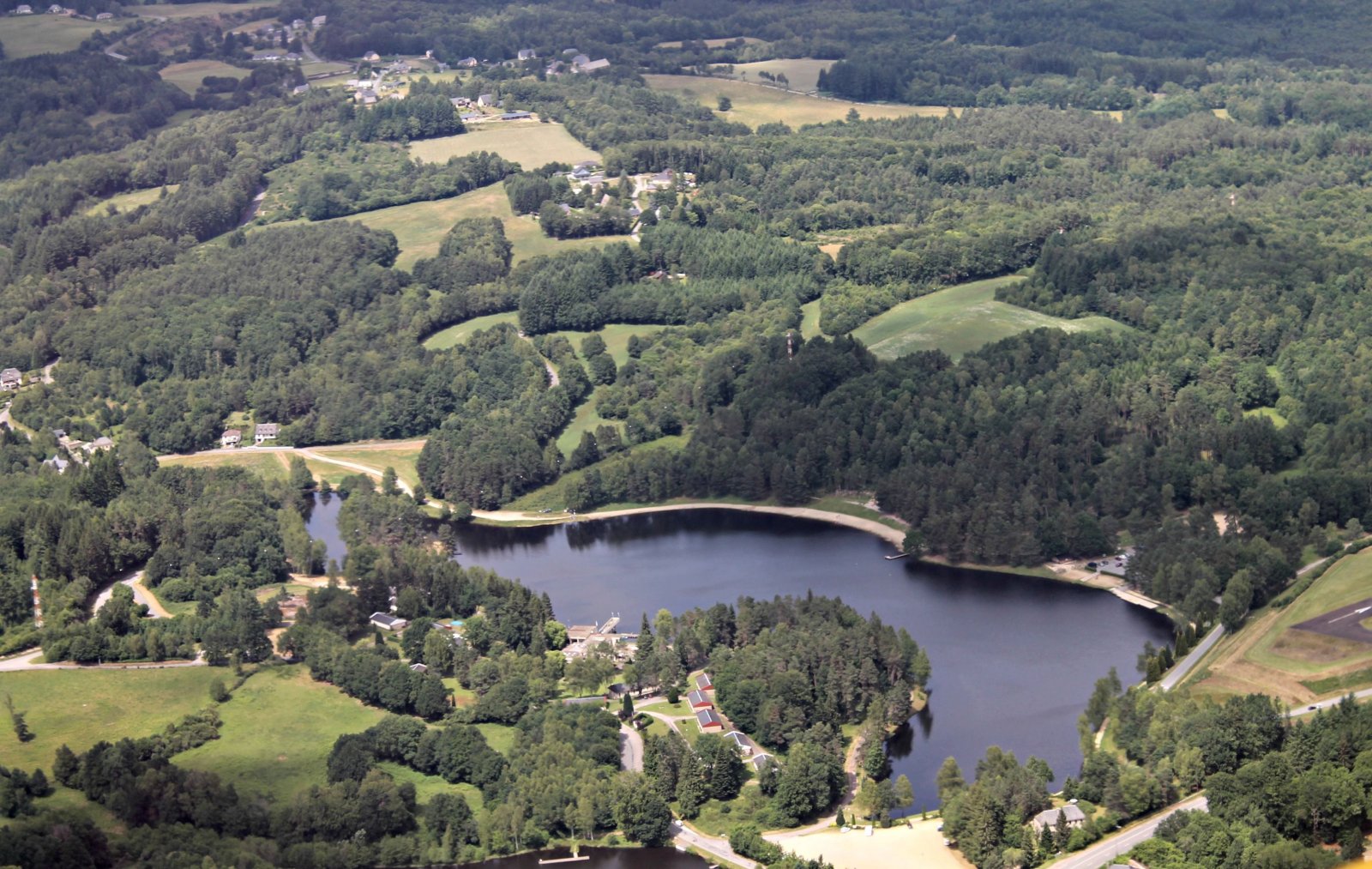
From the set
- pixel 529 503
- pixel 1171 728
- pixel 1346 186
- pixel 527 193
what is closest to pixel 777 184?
pixel 527 193

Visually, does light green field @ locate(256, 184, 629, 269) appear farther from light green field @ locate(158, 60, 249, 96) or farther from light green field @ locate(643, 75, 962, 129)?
light green field @ locate(158, 60, 249, 96)

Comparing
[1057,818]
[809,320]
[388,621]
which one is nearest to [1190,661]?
[1057,818]

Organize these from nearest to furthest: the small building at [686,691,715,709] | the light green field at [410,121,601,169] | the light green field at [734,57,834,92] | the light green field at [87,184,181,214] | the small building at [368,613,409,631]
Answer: the small building at [686,691,715,709], the small building at [368,613,409,631], the light green field at [87,184,181,214], the light green field at [410,121,601,169], the light green field at [734,57,834,92]

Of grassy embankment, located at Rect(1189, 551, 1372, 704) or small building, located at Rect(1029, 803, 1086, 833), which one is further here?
grassy embankment, located at Rect(1189, 551, 1372, 704)

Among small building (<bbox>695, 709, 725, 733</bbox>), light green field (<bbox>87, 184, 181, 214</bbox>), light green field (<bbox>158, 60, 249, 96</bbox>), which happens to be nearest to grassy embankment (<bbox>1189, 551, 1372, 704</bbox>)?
small building (<bbox>695, 709, 725, 733</bbox>)

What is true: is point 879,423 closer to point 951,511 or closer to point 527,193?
point 951,511

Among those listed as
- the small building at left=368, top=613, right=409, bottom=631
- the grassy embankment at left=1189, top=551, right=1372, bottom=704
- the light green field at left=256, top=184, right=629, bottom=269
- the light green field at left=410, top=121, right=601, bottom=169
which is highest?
the light green field at left=410, top=121, right=601, bottom=169

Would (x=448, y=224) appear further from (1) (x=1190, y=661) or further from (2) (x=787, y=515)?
(1) (x=1190, y=661)
